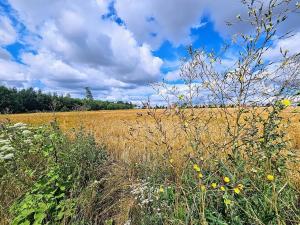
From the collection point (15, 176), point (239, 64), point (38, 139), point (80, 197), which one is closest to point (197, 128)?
point (239, 64)

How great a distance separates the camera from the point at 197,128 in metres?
2.91

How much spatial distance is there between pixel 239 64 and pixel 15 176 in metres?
3.16

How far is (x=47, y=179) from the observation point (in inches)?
129

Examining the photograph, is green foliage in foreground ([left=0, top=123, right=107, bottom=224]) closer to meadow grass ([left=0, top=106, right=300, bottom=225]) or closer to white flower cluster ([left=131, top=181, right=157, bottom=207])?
meadow grass ([left=0, top=106, right=300, bottom=225])

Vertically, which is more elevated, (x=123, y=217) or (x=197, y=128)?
(x=197, y=128)

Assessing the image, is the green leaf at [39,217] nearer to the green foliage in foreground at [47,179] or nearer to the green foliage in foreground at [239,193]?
the green foliage in foreground at [47,179]

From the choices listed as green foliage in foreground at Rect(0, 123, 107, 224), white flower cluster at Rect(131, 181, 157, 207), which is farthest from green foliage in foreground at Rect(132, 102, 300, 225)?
green foliage in foreground at Rect(0, 123, 107, 224)

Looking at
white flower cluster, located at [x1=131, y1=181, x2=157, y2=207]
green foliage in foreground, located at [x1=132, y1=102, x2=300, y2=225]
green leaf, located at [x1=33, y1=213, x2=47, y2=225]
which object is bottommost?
green leaf, located at [x1=33, y1=213, x2=47, y2=225]

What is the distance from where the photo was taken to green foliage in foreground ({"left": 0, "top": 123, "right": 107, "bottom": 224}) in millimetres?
2705

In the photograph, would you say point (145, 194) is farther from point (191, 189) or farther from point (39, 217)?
point (39, 217)

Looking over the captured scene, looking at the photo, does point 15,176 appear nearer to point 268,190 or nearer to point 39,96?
point 268,190

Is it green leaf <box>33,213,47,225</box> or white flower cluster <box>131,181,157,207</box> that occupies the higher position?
white flower cluster <box>131,181,157,207</box>

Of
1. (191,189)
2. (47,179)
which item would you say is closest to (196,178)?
(191,189)

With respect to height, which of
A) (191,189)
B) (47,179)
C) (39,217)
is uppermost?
(191,189)
